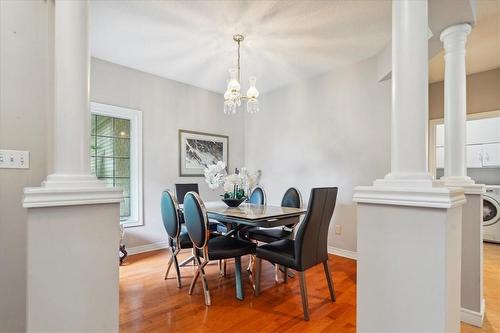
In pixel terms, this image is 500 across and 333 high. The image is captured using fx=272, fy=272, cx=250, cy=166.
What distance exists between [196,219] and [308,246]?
37.4 inches

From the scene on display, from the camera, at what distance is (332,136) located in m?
3.86

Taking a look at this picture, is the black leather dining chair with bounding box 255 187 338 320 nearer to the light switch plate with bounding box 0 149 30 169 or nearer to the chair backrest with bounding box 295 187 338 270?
the chair backrest with bounding box 295 187 338 270

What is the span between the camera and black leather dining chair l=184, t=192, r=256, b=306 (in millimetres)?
2287

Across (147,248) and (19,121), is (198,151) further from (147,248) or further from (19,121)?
(19,121)

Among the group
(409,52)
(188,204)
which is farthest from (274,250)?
(409,52)

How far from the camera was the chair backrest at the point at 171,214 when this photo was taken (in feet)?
8.55

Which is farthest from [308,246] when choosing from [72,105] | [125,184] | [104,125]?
[104,125]

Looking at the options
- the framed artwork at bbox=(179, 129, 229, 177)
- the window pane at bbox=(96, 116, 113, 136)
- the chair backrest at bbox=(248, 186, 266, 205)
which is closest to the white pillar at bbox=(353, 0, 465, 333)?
the chair backrest at bbox=(248, 186, 266, 205)

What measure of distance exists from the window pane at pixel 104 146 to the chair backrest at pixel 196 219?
1.93 meters

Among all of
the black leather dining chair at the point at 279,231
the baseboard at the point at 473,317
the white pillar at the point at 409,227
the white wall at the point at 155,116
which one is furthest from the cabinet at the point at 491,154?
the white wall at the point at 155,116

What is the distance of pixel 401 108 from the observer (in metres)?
1.39

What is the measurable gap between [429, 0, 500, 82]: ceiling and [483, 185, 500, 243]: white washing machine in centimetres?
196

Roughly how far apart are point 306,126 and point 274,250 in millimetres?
2379

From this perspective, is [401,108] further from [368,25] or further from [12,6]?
[12,6]
